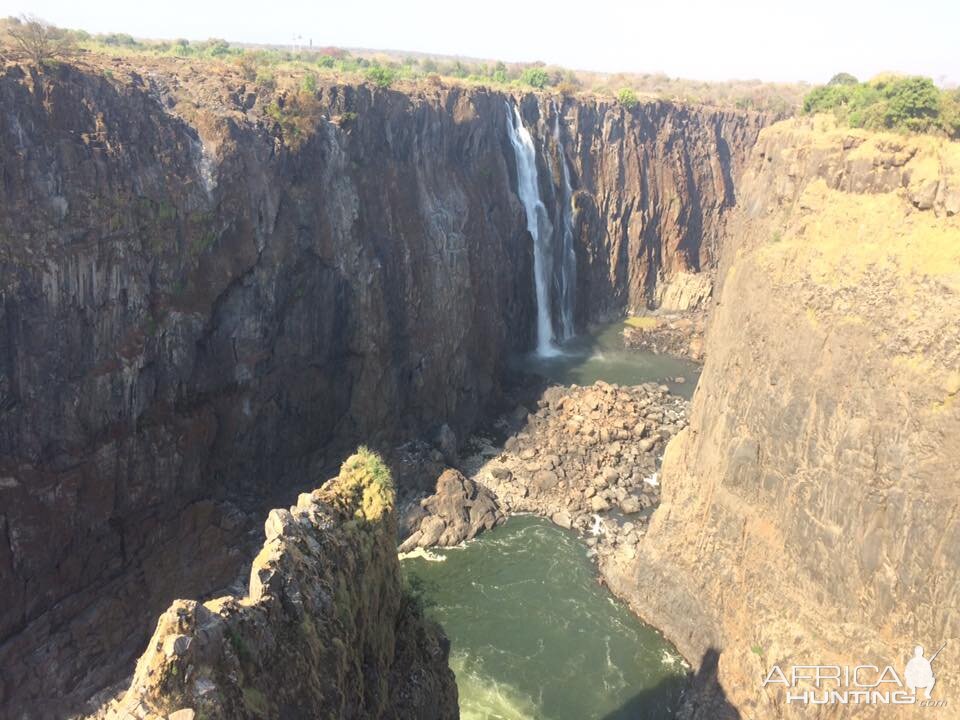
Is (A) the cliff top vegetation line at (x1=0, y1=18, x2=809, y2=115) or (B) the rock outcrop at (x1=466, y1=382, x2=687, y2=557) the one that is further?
(A) the cliff top vegetation line at (x1=0, y1=18, x2=809, y2=115)

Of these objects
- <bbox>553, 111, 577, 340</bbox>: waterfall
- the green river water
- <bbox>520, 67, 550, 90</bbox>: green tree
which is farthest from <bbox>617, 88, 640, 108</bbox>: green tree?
the green river water

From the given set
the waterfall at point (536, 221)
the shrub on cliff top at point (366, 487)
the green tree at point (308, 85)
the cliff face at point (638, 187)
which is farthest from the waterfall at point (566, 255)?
the shrub on cliff top at point (366, 487)

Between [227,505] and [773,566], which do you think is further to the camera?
[227,505]

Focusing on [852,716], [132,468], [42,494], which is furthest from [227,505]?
[852,716]

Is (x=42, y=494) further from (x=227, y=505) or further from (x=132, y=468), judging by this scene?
(x=227, y=505)

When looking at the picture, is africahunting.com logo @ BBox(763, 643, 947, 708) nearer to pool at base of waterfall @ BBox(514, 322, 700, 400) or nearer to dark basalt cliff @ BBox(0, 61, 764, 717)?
dark basalt cliff @ BBox(0, 61, 764, 717)

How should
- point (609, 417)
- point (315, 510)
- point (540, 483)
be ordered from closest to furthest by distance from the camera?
1. point (315, 510)
2. point (540, 483)
3. point (609, 417)

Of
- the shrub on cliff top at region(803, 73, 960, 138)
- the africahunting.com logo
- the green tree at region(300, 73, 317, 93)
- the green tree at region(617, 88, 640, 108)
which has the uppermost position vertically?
the green tree at region(617, 88, 640, 108)
